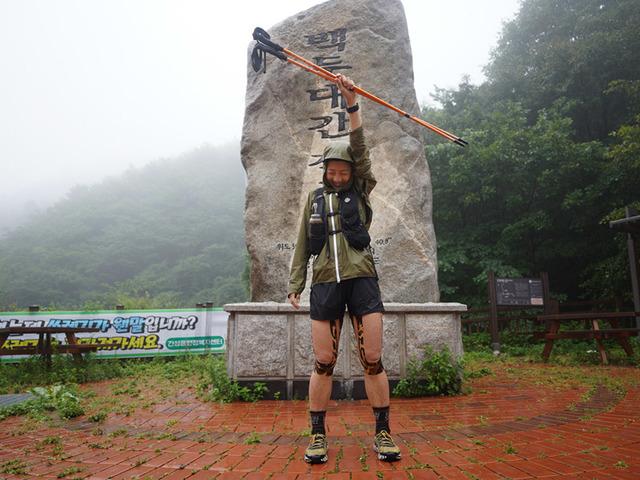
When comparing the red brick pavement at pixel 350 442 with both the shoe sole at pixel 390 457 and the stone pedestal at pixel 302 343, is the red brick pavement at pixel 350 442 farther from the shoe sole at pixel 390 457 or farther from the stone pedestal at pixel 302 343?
the stone pedestal at pixel 302 343

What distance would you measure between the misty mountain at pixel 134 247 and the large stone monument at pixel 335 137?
19.4 meters

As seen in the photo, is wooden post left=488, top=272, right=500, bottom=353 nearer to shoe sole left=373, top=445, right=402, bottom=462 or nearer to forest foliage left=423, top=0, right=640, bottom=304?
forest foliage left=423, top=0, right=640, bottom=304

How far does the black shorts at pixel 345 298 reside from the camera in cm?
274

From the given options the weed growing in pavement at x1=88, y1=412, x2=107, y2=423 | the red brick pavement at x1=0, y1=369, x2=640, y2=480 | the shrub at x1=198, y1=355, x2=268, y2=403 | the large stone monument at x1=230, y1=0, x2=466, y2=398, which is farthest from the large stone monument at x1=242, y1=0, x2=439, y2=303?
the weed growing in pavement at x1=88, y1=412, x2=107, y2=423

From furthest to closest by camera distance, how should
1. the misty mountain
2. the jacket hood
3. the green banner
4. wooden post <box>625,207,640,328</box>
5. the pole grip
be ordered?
the misty mountain < the green banner < wooden post <box>625,207,640,328</box> < the pole grip < the jacket hood

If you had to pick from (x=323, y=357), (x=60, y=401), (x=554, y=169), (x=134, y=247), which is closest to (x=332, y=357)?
(x=323, y=357)

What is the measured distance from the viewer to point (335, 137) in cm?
554

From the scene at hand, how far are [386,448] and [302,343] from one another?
6.76 ft

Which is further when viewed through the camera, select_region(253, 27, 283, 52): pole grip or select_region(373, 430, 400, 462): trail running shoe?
select_region(253, 27, 283, 52): pole grip

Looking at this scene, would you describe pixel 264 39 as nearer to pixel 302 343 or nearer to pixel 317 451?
pixel 302 343

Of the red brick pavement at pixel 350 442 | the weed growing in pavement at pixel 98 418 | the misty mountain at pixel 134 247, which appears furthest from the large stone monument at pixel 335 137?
the misty mountain at pixel 134 247

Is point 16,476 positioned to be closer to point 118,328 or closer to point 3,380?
point 3,380

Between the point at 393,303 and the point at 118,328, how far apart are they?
6.53 m

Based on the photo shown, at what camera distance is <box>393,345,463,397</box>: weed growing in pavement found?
440 centimetres
